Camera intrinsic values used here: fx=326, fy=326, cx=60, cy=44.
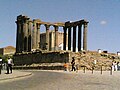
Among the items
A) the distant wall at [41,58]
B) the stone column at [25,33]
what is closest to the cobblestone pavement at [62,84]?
the distant wall at [41,58]

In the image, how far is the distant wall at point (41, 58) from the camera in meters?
63.6

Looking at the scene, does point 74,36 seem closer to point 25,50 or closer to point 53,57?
point 25,50

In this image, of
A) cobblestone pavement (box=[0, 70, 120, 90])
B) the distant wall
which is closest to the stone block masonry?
the distant wall

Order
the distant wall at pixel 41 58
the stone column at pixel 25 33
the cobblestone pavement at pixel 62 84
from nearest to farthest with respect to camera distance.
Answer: the cobblestone pavement at pixel 62 84, the distant wall at pixel 41 58, the stone column at pixel 25 33

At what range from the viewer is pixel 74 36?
86.3 m

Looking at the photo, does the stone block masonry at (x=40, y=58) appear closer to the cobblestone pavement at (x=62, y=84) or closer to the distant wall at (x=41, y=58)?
the distant wall at (x=41, y=58)

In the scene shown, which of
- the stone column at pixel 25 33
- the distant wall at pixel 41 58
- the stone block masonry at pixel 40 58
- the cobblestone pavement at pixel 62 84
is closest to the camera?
the cobblestone pavement at pixel 62 84

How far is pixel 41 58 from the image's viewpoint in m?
71.1

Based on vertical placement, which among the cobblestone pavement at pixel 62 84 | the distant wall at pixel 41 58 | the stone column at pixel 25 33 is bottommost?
the cobblestone pavement at pixel 62 84

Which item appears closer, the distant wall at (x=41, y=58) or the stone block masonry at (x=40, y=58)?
the stone block masonry at (x=40, y=58)

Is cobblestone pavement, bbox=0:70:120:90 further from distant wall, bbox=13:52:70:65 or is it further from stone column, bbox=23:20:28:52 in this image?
stone column, bbox=23:20:28:52

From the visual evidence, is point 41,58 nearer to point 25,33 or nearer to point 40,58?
point 40,58

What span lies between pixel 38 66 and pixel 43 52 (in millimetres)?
8087

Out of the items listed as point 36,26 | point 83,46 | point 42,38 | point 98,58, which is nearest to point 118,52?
point 83,46
